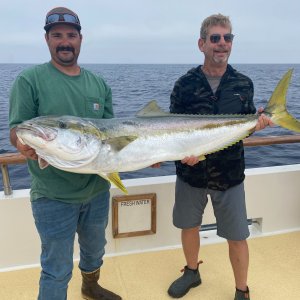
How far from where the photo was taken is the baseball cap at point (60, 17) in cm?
274

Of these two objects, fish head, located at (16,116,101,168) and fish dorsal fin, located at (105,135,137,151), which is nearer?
fish head, located at (16,116,101,168)

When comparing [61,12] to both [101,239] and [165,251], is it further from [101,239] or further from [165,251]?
[165,251]

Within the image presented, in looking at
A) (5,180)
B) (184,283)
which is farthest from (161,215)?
(5,180)

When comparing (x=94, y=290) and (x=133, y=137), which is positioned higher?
(x=133, y=137)

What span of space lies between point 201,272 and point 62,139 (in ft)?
7.93

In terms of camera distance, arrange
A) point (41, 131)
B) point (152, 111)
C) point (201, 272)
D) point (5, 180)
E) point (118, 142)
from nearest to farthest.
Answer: point (41, 131), point (118, 142), point (152, 111), point (5, 180), point (201, 272)

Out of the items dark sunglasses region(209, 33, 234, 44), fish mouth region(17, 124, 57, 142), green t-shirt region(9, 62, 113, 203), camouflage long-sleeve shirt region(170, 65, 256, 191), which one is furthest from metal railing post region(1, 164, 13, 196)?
dark sunglasses region(209, 33, 234, 44)

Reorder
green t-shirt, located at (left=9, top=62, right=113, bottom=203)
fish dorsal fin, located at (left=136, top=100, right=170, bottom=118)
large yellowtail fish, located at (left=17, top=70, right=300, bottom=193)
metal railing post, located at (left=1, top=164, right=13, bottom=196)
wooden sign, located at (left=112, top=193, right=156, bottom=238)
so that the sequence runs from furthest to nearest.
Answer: wooden sign, located at (left=112, top=193, right=156, bottom=238) → metal railing post, located at (left=1, top=164, right=13, bottom=196) → fish dorsal fin, located at (left=136, top=100, right=170, bottom=118) → green t-shirt, located at (left=9, top=62, right=113, bottom=203) → large yellowtail fish, located at (left=17, top=70, right=300, bottom=193)

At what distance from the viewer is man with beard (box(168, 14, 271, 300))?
3.23m

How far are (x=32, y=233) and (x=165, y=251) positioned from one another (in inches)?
61.3

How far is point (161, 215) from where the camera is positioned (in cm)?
439

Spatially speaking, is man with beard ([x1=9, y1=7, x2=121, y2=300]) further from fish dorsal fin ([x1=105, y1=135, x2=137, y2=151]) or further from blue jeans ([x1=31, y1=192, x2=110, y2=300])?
fish dorsal fin ([x1=105, y1=135, x2=137, y2=151])

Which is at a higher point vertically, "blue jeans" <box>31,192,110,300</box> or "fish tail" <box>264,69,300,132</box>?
"fish tail" <box>264,69,300,132</box>

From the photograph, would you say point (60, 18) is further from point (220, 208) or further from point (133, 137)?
point (220, 208)
